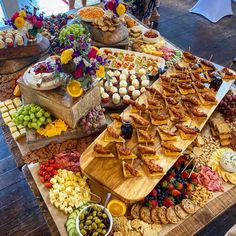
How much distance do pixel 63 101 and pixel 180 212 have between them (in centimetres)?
135

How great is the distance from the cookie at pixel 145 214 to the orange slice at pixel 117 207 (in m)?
0.14

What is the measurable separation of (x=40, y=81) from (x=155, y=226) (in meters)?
1.55

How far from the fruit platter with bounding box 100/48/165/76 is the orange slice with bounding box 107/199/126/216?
1.66 metres

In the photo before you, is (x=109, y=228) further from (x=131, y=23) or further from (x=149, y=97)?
(x=131, y=23)

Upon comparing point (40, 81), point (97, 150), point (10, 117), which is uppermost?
point (40, 81)

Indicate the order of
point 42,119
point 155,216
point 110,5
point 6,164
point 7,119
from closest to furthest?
point 155,216, point 42,119, point 7,119, point 6,164, point 110,5

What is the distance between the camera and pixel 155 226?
87.5 inches

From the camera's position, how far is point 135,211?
2287 mm

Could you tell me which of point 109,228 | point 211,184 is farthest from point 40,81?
point 211,184

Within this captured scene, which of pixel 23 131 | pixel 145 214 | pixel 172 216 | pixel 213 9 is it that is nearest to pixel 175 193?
pixel 172 216

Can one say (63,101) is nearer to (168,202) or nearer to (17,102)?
(17,102)

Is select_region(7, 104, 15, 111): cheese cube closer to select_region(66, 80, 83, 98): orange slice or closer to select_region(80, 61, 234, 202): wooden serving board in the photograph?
select_region(66, 80, 83, 98): orange slice

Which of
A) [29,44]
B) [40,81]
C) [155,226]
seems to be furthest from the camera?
[29,44]

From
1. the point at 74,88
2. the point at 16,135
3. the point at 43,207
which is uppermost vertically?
the point at 74,88
